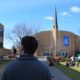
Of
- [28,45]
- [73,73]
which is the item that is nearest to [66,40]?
[73,73]

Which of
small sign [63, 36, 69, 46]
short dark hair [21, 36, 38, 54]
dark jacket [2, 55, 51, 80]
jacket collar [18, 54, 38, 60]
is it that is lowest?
dark jacket [2, 55, 51, 80]

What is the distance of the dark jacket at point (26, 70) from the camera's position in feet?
16.9

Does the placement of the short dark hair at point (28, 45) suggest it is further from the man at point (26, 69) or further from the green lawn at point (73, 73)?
the green lawn at point (73, 73)

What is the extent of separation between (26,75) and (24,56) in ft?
0.98

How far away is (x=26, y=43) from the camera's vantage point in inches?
214

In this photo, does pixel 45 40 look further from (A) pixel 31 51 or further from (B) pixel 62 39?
(A) pixel 31 51

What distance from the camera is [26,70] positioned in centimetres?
518

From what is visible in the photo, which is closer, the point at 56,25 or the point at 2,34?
the point at 2,34

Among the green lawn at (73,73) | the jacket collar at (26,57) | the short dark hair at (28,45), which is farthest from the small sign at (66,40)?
the jacket collar at (26,57)

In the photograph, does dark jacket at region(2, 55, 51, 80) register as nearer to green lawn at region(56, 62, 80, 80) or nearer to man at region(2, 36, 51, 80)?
man at region(2, 36, 51, 80)

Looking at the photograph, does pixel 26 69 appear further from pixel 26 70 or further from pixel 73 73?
pixel 73 73

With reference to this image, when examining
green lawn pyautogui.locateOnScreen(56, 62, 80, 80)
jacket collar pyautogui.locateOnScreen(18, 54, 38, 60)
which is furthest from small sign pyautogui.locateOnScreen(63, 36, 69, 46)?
jacket collar pyautogui.locateOnScreen(18, 54, 38, 60)

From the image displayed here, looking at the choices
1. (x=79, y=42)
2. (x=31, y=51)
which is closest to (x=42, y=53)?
(x=79, y=42)

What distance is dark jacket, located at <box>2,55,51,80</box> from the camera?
16.9 feet
